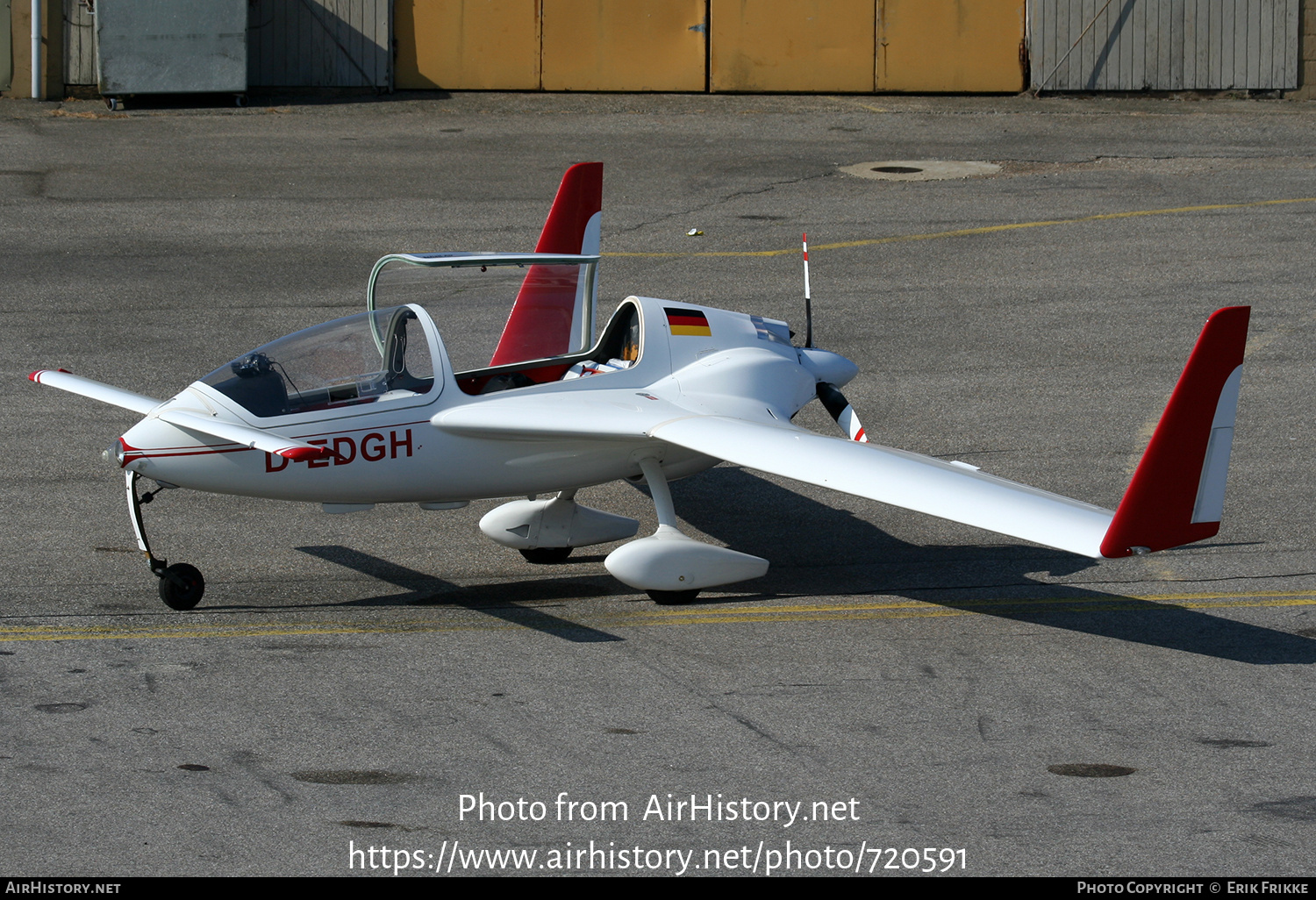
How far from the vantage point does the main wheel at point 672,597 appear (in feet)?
36.6

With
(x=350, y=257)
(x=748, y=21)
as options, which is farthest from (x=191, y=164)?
(x=748, y=21)

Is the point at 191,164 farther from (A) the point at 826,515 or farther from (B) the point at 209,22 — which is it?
(A) the point at 826,515

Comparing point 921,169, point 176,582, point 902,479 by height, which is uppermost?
point 921,169

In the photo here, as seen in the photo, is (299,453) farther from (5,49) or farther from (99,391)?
(5,49)

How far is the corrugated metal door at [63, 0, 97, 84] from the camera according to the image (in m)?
28.0

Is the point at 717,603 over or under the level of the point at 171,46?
under

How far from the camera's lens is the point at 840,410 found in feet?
41.3

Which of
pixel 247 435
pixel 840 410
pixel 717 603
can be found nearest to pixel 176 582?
pixel 247 435

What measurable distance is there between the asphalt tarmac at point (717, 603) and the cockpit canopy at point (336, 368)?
5.41 feet

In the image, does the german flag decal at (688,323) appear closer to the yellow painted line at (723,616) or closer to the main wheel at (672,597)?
the main wheel at (672,597)

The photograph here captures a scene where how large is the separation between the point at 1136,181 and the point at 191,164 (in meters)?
16.0

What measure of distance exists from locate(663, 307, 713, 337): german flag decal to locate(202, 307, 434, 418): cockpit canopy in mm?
2186

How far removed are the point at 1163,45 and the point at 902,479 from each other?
74.3 ft
